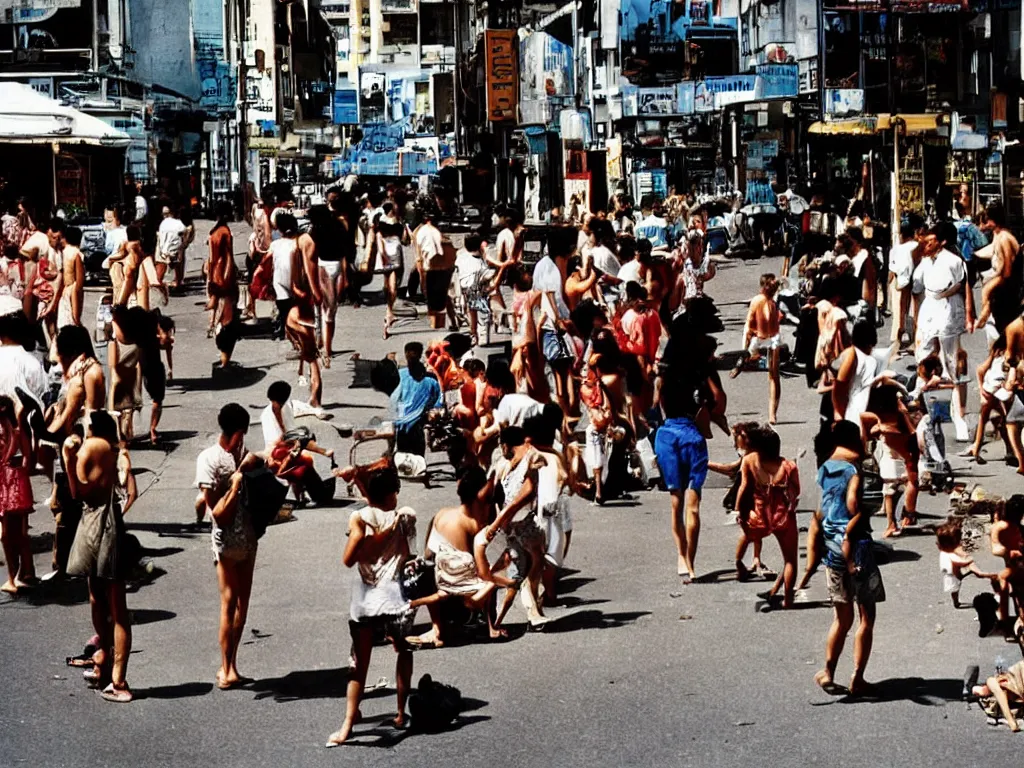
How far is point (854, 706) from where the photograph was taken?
33.0 ft

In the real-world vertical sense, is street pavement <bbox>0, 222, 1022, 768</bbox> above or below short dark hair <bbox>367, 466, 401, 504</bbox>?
below

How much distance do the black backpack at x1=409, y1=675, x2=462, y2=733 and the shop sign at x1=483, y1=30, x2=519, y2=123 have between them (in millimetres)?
50407

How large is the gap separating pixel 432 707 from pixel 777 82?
102 feet

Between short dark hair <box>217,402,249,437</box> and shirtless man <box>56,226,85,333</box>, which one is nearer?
short dark hair <box>217,402,249,437</box>

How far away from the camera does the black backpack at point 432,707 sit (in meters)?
9.88

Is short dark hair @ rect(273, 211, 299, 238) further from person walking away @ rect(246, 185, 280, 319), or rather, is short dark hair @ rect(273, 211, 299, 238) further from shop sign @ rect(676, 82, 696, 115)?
shop sign @ rect(676, 82, 696, 115)

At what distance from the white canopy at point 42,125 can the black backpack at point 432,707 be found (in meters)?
23.4

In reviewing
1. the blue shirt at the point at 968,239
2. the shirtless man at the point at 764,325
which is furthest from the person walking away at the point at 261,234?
the blue shirt at the point at 968,239

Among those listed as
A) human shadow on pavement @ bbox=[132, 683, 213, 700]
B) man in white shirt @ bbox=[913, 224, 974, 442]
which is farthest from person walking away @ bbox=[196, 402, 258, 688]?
man in white shirt @ bbox=[913, 224, 974, 442]

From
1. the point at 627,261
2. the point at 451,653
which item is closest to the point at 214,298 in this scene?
the point at 627,261

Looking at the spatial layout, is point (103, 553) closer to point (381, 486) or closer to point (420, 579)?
point (381, 486)

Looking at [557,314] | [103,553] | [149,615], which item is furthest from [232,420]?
[557,314]

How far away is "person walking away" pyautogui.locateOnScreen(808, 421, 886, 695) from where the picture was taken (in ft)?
33.0

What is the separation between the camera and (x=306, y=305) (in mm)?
18812
